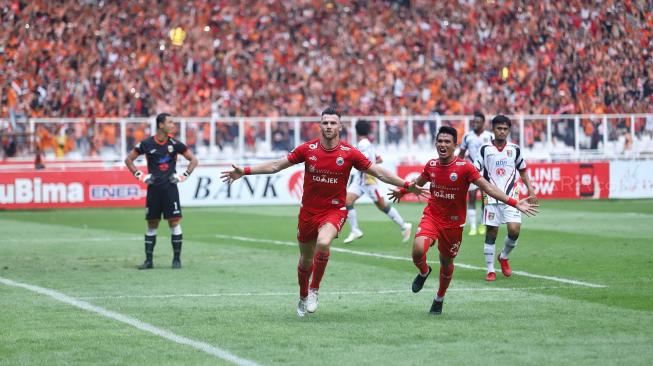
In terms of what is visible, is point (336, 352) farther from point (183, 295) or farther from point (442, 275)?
point (183, 295)

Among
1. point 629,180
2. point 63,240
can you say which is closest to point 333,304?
point 63,240

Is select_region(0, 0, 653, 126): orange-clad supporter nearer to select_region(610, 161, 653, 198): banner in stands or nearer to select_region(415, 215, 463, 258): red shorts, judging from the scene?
select_region(610, 161, 653, 198): banner in stands

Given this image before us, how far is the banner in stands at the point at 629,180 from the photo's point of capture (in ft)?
116

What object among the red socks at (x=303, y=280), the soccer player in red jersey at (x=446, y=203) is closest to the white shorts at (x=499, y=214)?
the soccer player in red jersey at (x=446, y=203)

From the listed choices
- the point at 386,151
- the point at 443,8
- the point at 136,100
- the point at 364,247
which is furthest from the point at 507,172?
the point at 443,8

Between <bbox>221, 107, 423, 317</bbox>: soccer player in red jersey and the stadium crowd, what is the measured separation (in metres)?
26.6

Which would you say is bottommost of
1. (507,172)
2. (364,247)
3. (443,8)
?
(364,247)

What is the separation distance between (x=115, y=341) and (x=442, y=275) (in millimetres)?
3412

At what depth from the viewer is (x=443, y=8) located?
43156 millimetres

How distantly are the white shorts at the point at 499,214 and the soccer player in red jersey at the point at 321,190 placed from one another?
12.5 ft

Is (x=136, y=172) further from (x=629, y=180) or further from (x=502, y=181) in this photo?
(x=629, y=180)

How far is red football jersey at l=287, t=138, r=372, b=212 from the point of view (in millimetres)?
10891

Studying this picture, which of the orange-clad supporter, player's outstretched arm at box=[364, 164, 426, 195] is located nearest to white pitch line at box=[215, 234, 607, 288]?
player's outstretched arm at box=[364, 164, 426, 195]

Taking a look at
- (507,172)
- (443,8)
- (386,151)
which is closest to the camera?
(507,172)
